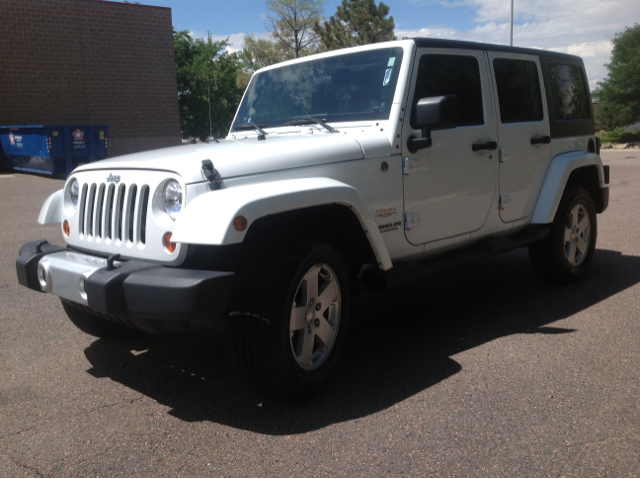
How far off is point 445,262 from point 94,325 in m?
2.37

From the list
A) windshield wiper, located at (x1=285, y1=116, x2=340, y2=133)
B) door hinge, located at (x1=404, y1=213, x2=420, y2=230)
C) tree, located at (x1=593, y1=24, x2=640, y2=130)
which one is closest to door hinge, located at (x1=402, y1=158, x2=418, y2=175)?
door hinge, located at (x1=404, y1=213, x2=420, y2=230)

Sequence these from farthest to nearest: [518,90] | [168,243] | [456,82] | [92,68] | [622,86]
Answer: [622,86]
[92,68]
[518,90]
[456,82]
[168,243]

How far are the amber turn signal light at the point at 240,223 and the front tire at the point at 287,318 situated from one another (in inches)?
13.3

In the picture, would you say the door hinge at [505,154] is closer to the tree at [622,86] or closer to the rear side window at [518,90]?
the rear side window at [518,90]

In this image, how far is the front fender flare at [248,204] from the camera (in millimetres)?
2824

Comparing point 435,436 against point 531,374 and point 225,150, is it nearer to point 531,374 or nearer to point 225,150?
point 531,374

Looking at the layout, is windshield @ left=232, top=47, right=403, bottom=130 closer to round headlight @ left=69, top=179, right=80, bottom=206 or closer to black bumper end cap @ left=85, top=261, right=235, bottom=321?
round headlight @ left=69, top=179, right=80, bottom=206

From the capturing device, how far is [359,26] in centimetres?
4978

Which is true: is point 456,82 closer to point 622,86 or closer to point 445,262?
point 445,262

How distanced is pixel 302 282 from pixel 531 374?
4.81 ft

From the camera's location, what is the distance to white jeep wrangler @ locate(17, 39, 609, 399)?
122 inches

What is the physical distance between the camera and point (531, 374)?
3.70 metres

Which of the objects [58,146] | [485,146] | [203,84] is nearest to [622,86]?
[203,84]

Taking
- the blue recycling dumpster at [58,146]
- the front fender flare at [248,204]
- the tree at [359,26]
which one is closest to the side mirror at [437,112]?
the front fender flare at [248,204]
